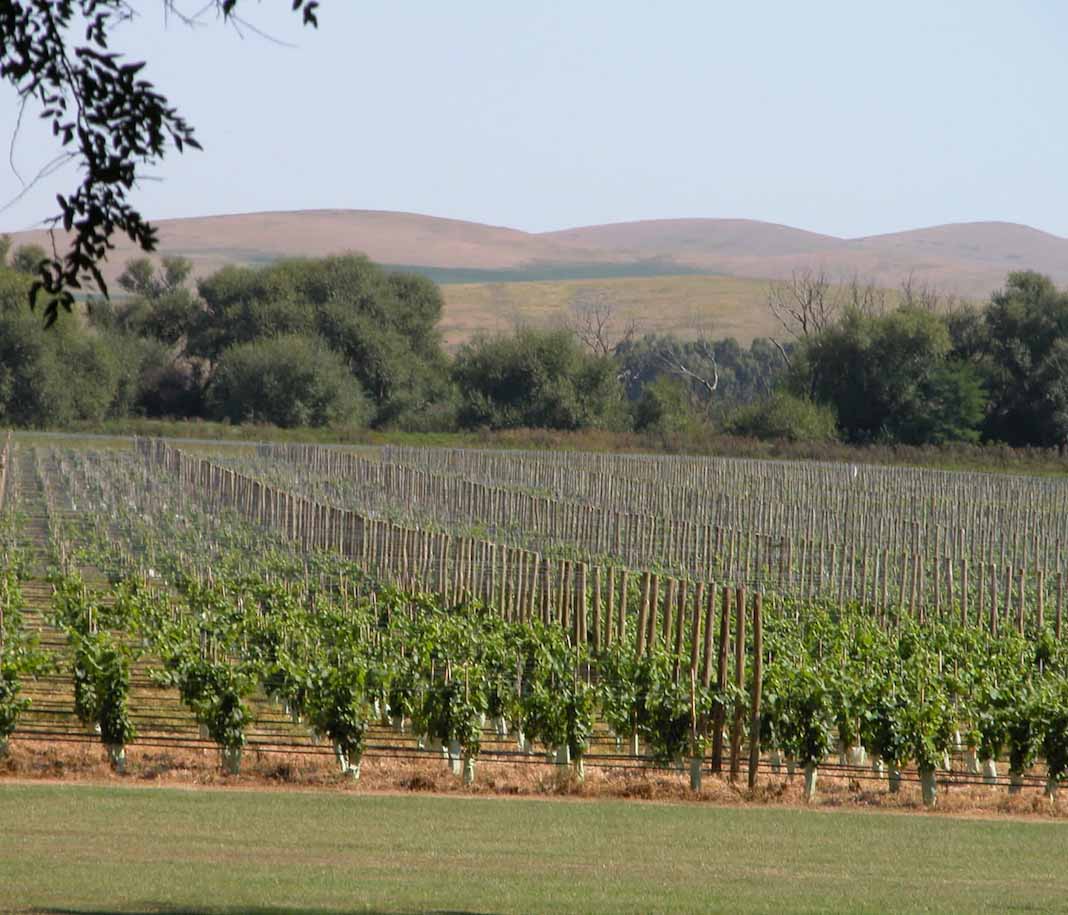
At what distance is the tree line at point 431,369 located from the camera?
68375 millimetres

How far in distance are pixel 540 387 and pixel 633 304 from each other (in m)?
106

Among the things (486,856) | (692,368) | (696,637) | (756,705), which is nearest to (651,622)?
(696,637)

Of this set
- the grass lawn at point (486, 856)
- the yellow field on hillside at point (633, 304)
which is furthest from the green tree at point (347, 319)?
the yellow field on hillside at point (633, 304)

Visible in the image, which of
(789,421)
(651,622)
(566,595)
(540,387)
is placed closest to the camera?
(651,622)

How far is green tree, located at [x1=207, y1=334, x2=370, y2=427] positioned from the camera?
73500 millimetres

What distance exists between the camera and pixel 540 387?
7525 cm

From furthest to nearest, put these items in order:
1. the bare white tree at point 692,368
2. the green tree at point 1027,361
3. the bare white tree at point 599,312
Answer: the bare white tree at point 599,312 < the bare white tree at point 692,368 < the green tree at point 1027,361

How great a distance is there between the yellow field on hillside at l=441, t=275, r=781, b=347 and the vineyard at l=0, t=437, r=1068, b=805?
423 ft

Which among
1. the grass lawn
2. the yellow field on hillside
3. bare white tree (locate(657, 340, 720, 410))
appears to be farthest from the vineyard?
the yellow field on hillside

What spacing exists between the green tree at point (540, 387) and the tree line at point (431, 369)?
8cm

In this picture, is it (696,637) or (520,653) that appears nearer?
(696,637)

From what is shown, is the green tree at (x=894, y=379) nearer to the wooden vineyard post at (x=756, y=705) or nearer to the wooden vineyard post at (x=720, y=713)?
the wooden vineyard post at (x=720, y=713)

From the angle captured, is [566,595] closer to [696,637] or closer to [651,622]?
[651,622]

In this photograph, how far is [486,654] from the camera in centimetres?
1594
